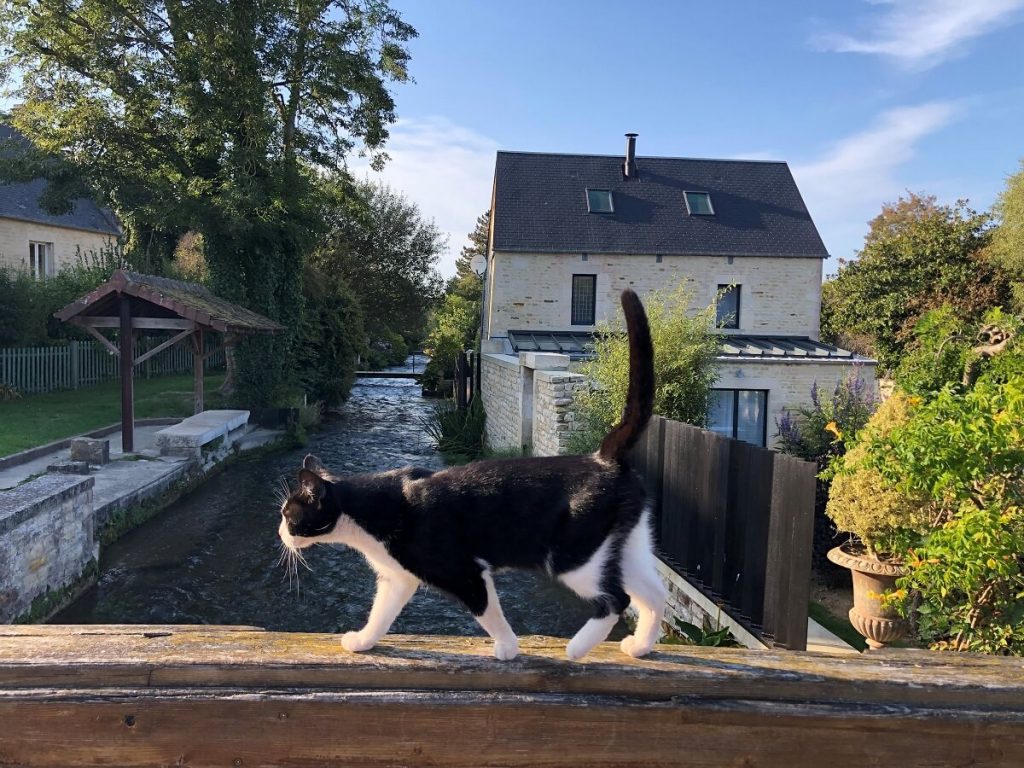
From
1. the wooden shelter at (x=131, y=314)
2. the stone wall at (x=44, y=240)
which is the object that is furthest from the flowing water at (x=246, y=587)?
the stone wall at (x=44, y=240)

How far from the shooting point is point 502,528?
2236 millimetres

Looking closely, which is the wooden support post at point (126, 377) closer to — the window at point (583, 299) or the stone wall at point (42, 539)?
the stone wall at point (42, 539)

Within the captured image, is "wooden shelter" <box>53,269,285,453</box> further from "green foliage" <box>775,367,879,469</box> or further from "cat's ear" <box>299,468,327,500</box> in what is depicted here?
"cat's ear" <box>299,468,327,500</box>

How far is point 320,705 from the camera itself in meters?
1.88

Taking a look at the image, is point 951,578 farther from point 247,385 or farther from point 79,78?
point 79,78

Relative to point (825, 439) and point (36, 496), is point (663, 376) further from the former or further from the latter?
point (36, 496)

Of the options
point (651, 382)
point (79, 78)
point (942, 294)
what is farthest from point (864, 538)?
point (79, 78)

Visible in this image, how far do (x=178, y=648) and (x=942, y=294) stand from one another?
24.7 meters

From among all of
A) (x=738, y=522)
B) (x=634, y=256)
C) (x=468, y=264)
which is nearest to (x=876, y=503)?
(x=738, y=522)

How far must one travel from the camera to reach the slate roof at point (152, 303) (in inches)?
518

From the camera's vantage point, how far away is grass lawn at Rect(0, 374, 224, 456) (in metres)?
13.8

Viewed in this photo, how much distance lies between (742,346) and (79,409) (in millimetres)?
16981

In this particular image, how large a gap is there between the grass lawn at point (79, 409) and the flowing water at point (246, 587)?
3.98 metres

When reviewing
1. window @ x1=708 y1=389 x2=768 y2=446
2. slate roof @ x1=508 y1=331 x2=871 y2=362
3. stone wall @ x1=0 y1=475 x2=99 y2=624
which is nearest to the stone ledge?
stone wall @ x1=0 y1=475 x2=99 y2=624
